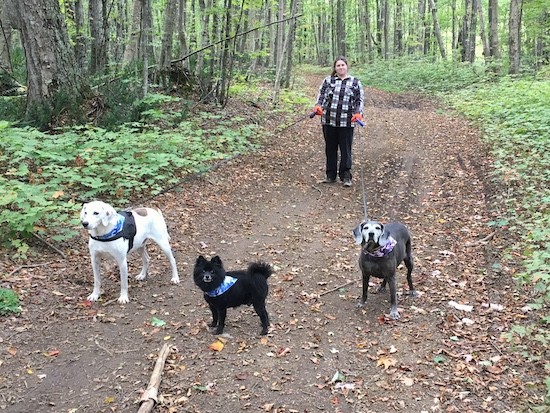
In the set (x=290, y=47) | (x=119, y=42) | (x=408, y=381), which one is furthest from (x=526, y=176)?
(x=119, y=42)

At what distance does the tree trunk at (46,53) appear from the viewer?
9266 mm

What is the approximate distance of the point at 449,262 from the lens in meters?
6.18

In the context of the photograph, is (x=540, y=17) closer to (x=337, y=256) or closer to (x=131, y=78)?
(x=131, y=78)

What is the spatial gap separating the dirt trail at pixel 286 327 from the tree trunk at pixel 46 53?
12.3 ft

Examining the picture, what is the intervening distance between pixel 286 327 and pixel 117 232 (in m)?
1.92

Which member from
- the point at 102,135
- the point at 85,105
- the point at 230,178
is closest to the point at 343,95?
the point at 230,178

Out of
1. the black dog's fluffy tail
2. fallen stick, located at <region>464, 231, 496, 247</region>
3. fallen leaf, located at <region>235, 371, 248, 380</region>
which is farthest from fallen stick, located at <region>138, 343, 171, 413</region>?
fallen stick, located at <region>464, 231, 496, 247</region>

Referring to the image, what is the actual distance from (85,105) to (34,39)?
1517 mm

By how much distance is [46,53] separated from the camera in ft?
31.3

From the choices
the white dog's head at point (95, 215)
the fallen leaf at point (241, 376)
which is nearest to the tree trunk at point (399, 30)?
the white dog's head at point (95, 215)

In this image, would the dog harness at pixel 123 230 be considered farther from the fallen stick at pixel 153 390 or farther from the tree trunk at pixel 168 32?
the tree trunk at pixel 168 32

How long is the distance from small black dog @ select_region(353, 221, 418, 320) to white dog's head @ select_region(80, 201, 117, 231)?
95.3 inches

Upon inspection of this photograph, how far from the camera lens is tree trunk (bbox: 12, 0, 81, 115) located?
365 inches

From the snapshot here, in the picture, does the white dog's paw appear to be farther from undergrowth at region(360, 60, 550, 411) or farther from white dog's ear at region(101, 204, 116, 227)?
undergrowth at region(360, 60, 550, 411)
